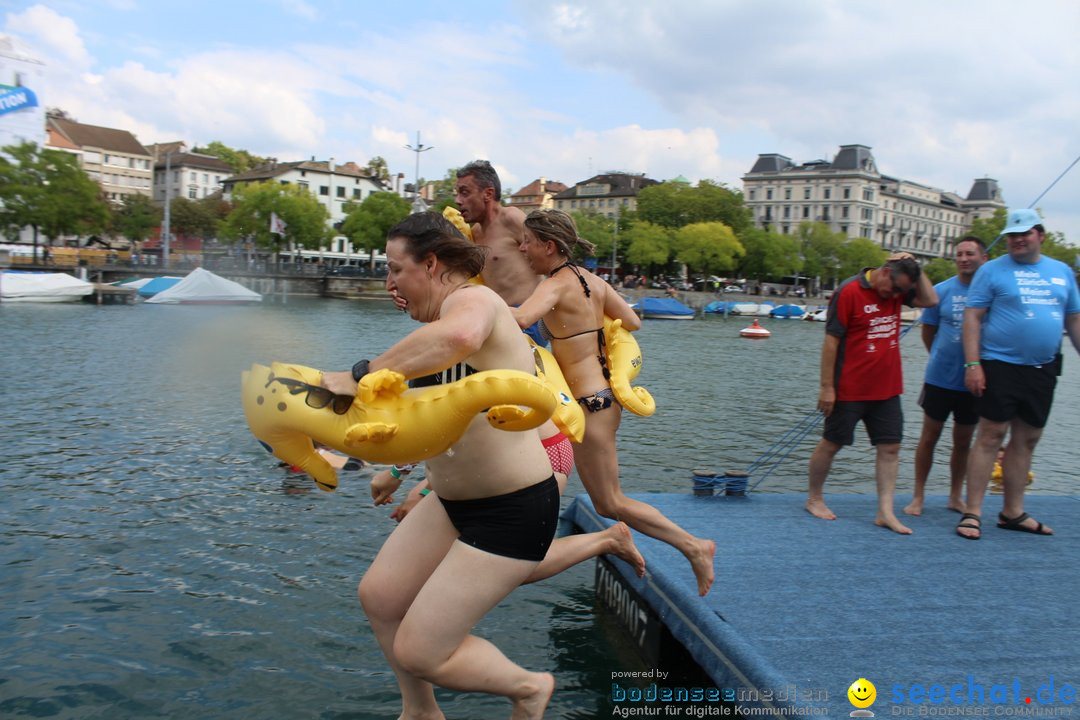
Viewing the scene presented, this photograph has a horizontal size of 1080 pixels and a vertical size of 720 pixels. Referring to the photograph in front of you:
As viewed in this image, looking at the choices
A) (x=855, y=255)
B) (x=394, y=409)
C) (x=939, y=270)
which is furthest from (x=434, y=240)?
(x=855, y=255)

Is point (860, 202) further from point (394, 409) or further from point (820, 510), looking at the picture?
point (394, 409)

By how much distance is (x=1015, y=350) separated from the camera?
623 centimetres

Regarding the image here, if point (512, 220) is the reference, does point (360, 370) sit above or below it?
below

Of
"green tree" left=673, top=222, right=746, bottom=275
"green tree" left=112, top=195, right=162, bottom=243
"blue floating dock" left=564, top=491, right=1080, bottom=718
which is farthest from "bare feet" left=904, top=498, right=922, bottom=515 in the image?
"green tree" left=112, top=195, right=162, bottom=243

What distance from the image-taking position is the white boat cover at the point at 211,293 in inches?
253

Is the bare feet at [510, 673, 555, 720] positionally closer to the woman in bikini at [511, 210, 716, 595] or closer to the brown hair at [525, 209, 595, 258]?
the woman in bikini at [511, 210, 716, 595]

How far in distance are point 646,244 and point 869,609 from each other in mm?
99753

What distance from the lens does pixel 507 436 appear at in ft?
10.9

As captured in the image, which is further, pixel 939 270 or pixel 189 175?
pixel 189 175

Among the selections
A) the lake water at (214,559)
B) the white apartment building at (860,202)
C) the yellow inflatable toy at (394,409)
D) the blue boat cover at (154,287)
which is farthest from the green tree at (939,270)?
the yellow inflatable toy at (394,409)

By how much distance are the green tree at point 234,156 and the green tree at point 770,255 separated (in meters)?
89.3

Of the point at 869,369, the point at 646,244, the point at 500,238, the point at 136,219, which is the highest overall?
the point at 646,244

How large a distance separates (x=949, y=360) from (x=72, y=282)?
56.8 meters

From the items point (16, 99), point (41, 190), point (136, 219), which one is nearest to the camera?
point (16, 99)
